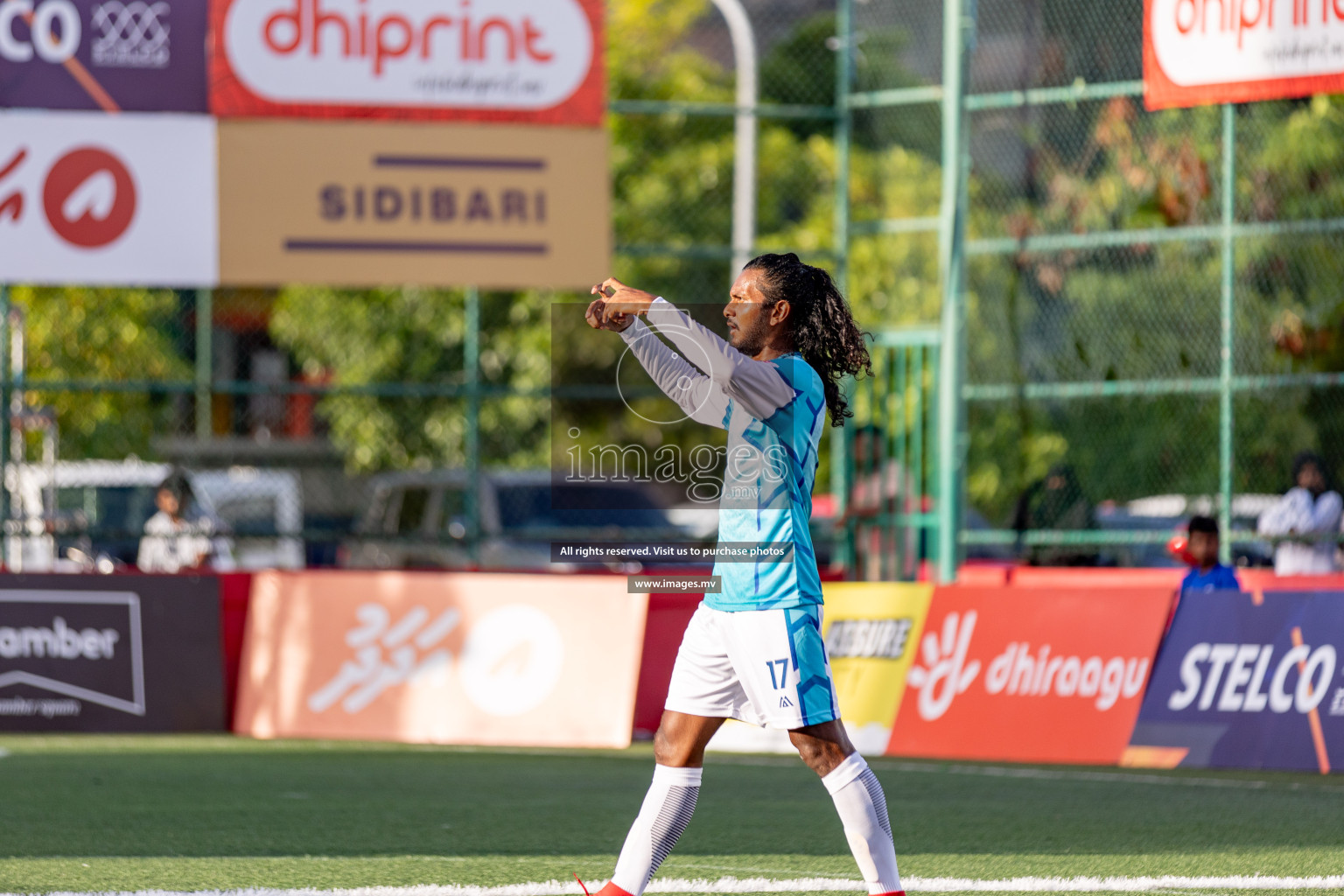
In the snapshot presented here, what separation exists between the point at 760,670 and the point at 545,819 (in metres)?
3.57

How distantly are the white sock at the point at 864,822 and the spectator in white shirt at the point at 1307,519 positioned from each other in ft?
29.6

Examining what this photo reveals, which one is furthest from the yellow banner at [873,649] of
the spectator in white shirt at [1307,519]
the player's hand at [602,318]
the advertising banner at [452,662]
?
the player's hand at [602,318]

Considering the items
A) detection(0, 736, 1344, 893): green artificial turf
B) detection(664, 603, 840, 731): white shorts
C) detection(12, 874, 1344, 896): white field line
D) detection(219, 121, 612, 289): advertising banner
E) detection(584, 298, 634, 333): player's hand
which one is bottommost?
detection(0, 736, 1344, 893): green artificial turf

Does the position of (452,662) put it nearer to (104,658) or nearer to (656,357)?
(104,658)

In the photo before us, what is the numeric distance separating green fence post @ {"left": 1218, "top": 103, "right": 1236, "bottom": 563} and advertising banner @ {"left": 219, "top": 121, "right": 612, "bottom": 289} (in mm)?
4630

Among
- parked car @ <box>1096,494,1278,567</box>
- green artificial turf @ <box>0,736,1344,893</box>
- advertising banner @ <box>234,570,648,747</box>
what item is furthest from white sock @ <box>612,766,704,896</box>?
parked car @ <box>1096,494,1278,567</box>

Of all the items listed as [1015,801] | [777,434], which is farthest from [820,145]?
[777,434]

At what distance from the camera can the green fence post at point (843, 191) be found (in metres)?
16.5

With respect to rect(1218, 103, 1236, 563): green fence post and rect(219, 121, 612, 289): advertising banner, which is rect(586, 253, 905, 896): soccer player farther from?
rect(219, 121, 612, 289): advertising banner

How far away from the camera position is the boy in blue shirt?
11.3 meters

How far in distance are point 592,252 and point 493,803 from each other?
6477 millimetres

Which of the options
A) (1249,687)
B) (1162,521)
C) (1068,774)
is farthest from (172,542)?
(1162,521)

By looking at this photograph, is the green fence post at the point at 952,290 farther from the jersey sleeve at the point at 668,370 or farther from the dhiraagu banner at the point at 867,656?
the jersey sleeve at the point at 668,370

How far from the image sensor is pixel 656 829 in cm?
521
